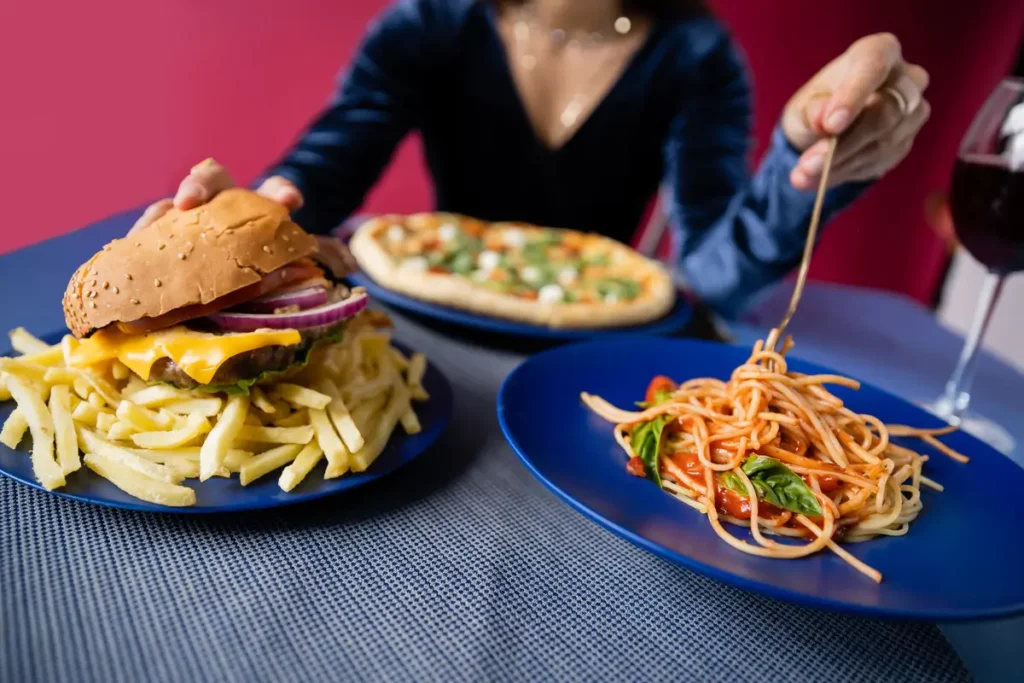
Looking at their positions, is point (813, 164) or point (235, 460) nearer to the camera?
point (235, 460)

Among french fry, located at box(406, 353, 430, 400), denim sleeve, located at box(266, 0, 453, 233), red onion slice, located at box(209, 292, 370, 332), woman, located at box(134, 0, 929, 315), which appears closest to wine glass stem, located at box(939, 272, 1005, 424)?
woman, located at box(134, 0, 929, 315)

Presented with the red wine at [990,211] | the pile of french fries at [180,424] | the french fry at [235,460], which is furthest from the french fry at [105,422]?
A: the red wine at [990,211]

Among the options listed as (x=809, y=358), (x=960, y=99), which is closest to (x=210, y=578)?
(x=809, y=358)

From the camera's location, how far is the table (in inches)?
37.9

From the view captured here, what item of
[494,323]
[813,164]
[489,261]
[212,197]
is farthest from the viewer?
[489,261]

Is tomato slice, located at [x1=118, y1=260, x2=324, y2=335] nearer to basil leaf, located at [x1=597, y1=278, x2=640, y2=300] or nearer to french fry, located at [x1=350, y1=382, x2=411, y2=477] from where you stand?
french fry, located at [x1=350, y1=382, x2=411, y2=477]

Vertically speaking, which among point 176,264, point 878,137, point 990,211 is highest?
point 878,137

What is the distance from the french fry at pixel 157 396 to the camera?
1.30m

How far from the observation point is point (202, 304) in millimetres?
1326

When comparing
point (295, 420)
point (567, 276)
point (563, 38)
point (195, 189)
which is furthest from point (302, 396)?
point (563, 38)

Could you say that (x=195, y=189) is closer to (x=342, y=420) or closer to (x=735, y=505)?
(x=342, y=420)

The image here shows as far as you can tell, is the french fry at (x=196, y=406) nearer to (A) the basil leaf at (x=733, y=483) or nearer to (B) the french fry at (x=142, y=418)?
(B) the french fry at (x=142, y=418)

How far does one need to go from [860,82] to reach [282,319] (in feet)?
4.35

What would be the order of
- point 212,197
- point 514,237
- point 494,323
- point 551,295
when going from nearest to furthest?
point 212,197 < point 494,323 < point 551,295 < point 514,237
